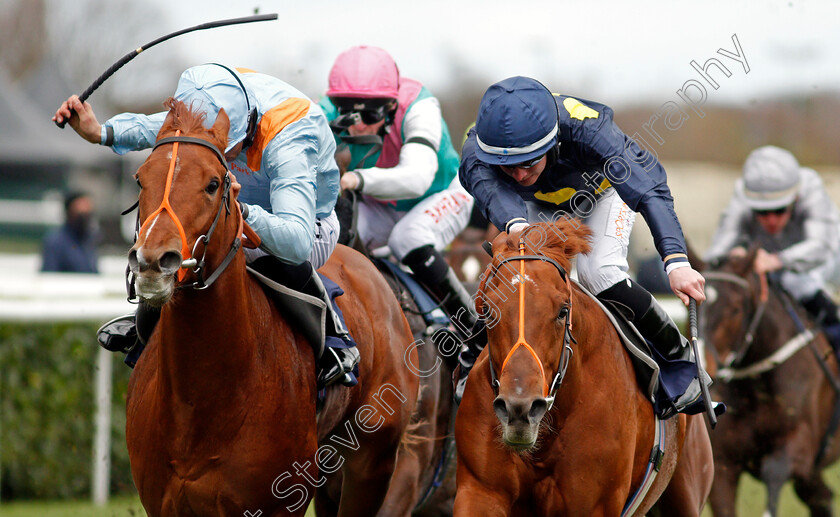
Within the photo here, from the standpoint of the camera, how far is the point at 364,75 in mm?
5238

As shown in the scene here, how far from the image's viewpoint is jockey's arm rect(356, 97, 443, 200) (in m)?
5.18

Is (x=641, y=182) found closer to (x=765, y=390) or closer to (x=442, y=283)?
(x=442, y=283)

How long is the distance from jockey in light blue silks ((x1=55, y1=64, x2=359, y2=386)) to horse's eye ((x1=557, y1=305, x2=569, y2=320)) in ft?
2.98

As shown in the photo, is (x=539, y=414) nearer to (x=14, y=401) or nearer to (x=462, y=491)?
(x=462, y=491)

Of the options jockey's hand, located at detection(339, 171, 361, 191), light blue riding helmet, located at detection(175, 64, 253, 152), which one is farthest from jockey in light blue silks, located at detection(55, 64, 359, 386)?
jockey's hand, located at detection(339, 171, 361, 191)

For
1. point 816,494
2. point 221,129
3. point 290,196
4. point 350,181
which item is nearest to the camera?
point 221,129

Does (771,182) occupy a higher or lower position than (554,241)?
lower

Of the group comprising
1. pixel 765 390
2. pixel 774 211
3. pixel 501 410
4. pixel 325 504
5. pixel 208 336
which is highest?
pixel 501 410

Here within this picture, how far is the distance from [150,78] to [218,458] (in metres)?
26.6

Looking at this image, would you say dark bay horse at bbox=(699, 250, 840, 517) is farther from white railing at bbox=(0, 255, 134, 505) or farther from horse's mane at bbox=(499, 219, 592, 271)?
white railing at bbox=(0, 255, 134, 505)

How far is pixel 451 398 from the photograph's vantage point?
563 cm

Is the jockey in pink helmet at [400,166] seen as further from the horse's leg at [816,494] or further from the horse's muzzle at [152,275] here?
the horse's leg at [816,494]

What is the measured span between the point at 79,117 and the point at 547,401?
1828 mm

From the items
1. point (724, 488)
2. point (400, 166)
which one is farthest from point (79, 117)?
point (724, 488)
